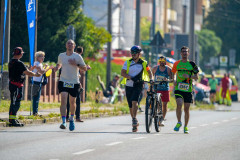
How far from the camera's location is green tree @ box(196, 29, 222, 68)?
291 feet

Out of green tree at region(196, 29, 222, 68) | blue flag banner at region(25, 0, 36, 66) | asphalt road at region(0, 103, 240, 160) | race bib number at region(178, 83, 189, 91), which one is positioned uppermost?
green tree at region(196, 29, 222, 68)

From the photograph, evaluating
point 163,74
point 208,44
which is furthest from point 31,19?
point 208,44

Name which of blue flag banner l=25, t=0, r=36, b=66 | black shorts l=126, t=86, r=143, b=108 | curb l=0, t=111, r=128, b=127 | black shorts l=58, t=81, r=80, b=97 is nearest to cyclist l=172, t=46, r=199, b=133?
black shorts l=126, t=86, r=143, b=108

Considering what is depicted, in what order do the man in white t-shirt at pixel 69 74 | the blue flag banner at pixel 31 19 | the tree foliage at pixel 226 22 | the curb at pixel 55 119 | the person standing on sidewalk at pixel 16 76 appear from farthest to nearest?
the tree foliage at pixel 226 22
the blue flag banner at pixel 31 19
the curb at pixel 55 119
the person standing on sidewalk at pixel 16 76
the man in white t-shirt at pixel 69 74

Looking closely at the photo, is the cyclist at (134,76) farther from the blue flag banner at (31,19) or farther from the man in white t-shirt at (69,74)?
the blue flag banner at (31,19)

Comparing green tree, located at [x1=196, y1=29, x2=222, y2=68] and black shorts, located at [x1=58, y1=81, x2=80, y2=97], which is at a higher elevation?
green tree, located at [x1=196, y1=29, x2=222, y2=68]

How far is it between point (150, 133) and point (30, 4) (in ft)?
17.9

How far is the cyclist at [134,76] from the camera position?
52.0 ft

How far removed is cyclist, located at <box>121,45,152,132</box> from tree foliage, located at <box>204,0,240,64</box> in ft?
235

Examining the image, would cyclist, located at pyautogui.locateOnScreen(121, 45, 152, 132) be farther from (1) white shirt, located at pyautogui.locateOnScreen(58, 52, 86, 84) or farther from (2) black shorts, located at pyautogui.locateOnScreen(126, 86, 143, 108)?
(1) white shirt, located at pyautogui.locateOnScreen(58, 52, 86, 84)

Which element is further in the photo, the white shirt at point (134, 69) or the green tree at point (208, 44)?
the green tree at point (208, 44)

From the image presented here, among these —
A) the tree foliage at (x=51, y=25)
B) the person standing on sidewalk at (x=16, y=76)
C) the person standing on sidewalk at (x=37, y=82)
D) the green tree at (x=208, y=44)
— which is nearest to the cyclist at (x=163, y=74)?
the person standing on sidewalk at (x=37, y=82)

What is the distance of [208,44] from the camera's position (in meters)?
88.4

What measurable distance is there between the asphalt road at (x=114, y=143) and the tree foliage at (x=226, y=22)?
71.7 m
